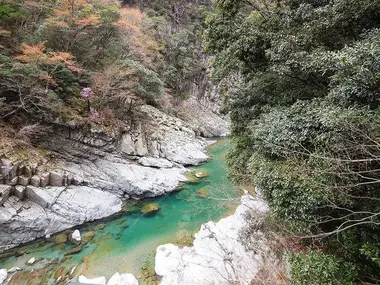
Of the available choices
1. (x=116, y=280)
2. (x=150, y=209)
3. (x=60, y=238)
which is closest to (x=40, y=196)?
(x=60, y=238)

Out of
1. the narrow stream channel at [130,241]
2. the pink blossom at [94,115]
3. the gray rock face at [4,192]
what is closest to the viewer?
the narrow stream channel at [130,241]

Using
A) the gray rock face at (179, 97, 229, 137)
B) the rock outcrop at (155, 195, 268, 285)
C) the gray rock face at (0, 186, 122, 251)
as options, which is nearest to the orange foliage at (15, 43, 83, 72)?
the gray rock face at (0, 186, 122, 251)

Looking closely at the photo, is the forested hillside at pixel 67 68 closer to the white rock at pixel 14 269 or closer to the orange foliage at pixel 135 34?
the orange foliage at pixel 135 34

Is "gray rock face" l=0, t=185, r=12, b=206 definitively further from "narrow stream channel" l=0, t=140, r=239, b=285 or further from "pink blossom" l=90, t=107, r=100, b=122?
"pink blossom" l=90, t=107, r=100, b=122

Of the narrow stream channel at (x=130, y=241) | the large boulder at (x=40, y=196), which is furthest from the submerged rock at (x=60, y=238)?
the large boulder at (x=40, y=196)

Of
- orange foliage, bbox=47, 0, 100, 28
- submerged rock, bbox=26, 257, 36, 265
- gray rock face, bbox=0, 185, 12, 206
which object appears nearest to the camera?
submerged rock, bbox=26, 257, 36, 265

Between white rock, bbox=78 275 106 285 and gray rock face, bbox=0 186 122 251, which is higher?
gray rock face, bbox=0 186 122 251

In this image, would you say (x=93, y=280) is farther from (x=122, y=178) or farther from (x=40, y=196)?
(x=122, y=178)

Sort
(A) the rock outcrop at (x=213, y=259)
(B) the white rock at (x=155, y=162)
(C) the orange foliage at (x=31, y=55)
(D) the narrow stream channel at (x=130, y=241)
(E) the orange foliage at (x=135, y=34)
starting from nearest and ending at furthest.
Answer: (A) the rock outcrop at (x=213, y=259) < (D) the narrow stream channel at (x=130, y=241) < (C) the orange foliage at (x=31, y=55) < (B) the white rock at (x=155, y=162) < (E) the orange foliage at (x=135, y=34)
